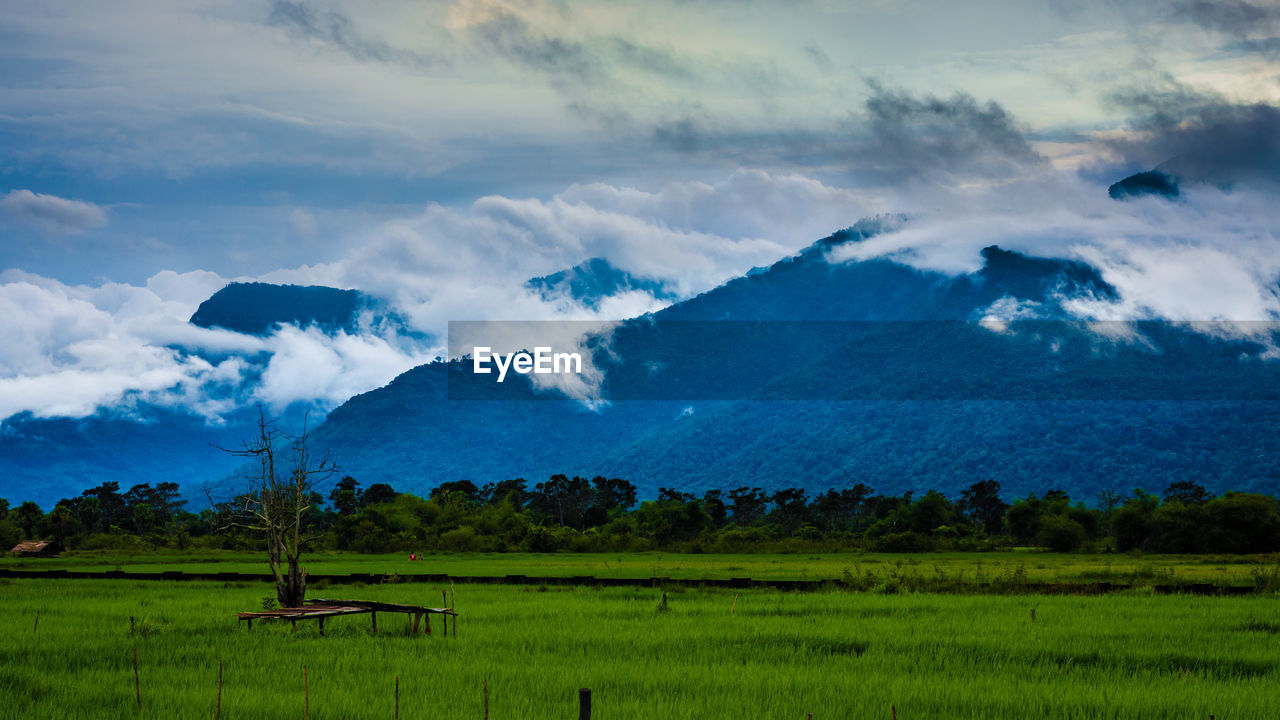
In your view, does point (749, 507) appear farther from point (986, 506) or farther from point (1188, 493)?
point (1188, 493)

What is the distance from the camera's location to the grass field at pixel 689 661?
14414 mm

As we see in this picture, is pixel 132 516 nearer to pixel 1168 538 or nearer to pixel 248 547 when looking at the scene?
pixel 248 547

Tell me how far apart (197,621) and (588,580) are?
16891 millimetres

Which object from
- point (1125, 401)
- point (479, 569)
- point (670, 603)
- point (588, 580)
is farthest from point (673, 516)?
point (1125, 401)

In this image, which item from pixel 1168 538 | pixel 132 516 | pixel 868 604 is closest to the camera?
pixel 868 604

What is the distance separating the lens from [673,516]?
95.5m

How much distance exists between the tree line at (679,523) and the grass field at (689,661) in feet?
123

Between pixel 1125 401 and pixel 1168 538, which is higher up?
pixel 1125 401

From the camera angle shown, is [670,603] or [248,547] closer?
[670,603]

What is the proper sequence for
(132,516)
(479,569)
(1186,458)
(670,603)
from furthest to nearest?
1. (1186,458)
2. (132,516)
3. (479,569)
4. (670,603)

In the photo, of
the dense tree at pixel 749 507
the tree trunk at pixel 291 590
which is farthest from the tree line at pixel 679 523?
the tree trunk at pixel 291 590

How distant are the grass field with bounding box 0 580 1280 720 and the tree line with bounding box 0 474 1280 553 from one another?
3763 centimetres

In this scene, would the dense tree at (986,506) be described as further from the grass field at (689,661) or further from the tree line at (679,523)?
the grass field at (689,661)

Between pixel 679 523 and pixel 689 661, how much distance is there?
255 feet
